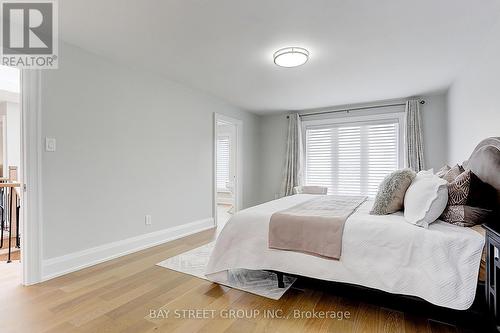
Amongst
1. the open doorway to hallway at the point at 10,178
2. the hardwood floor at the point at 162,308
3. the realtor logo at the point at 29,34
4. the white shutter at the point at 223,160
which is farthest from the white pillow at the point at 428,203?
the white shutter at the point at 223,160

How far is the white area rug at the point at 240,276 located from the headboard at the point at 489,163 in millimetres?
1745

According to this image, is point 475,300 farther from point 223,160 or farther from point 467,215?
point 223,160

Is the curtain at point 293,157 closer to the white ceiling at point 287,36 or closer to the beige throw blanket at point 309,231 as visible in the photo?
the white ceiling at point 287,36

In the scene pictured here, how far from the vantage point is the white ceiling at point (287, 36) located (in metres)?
2.06

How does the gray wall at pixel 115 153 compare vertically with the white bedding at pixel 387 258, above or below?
above

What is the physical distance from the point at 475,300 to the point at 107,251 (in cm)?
344

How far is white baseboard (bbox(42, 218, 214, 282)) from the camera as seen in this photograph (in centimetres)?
255

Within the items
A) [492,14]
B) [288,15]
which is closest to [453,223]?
[492,14]


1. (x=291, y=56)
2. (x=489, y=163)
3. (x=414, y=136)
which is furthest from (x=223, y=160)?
(x=489, y=163)

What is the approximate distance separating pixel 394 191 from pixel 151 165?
2971 millimetres

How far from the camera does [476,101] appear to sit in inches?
110

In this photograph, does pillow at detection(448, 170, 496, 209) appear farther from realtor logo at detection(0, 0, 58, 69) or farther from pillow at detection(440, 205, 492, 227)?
realtor logo at detection(0, 0, 58, 69)

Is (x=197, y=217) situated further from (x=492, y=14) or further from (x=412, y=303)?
(x=492, y=14)

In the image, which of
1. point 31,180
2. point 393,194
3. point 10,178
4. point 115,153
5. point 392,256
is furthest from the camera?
point 10,178
